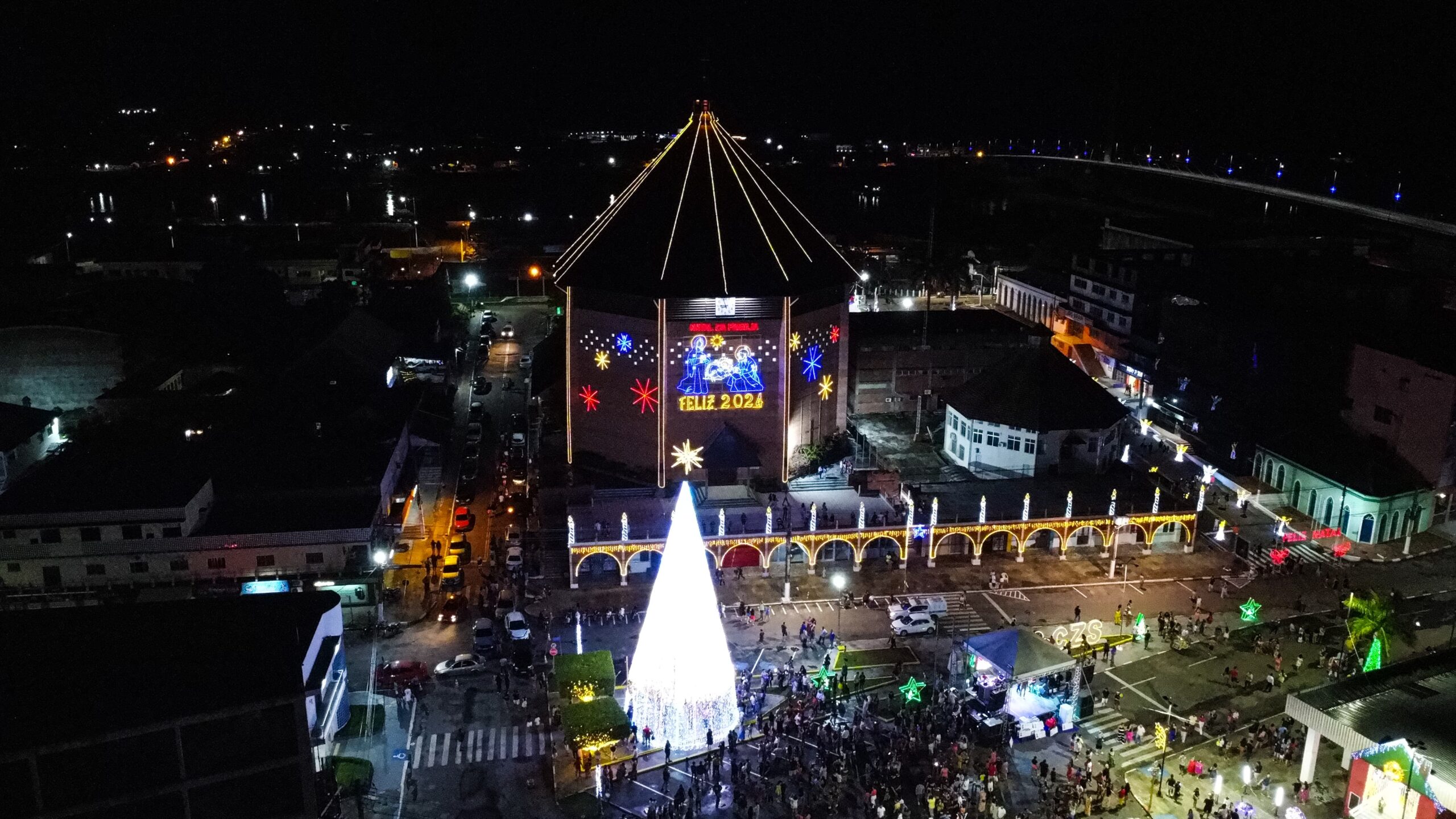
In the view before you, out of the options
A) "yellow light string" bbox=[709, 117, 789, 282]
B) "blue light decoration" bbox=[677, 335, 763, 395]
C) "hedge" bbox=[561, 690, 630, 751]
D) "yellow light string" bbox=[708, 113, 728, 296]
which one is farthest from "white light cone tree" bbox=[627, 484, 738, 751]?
"yellow light string" bbox=[709, 117, 789, 282]

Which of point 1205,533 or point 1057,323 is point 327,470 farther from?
point 1057,323

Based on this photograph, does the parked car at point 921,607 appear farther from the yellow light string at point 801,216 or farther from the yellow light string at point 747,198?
the yellow light string at point 801,216

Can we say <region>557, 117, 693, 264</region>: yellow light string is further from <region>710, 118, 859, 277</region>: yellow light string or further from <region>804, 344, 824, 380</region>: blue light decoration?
<region>804, 344, 824, 380</region>: blue light decoration

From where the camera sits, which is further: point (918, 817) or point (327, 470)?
point (327, 470)

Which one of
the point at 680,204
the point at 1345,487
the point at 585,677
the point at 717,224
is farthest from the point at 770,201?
the point at 1345,487

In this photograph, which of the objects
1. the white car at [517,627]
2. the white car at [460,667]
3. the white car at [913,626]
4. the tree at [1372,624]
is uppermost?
the tree at [1372,624]

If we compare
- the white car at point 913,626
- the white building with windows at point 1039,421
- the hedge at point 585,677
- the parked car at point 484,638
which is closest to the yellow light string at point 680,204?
the white building with windows at point 1039,421

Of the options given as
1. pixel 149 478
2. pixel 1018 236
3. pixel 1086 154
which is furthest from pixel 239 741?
pixel 1086 154
